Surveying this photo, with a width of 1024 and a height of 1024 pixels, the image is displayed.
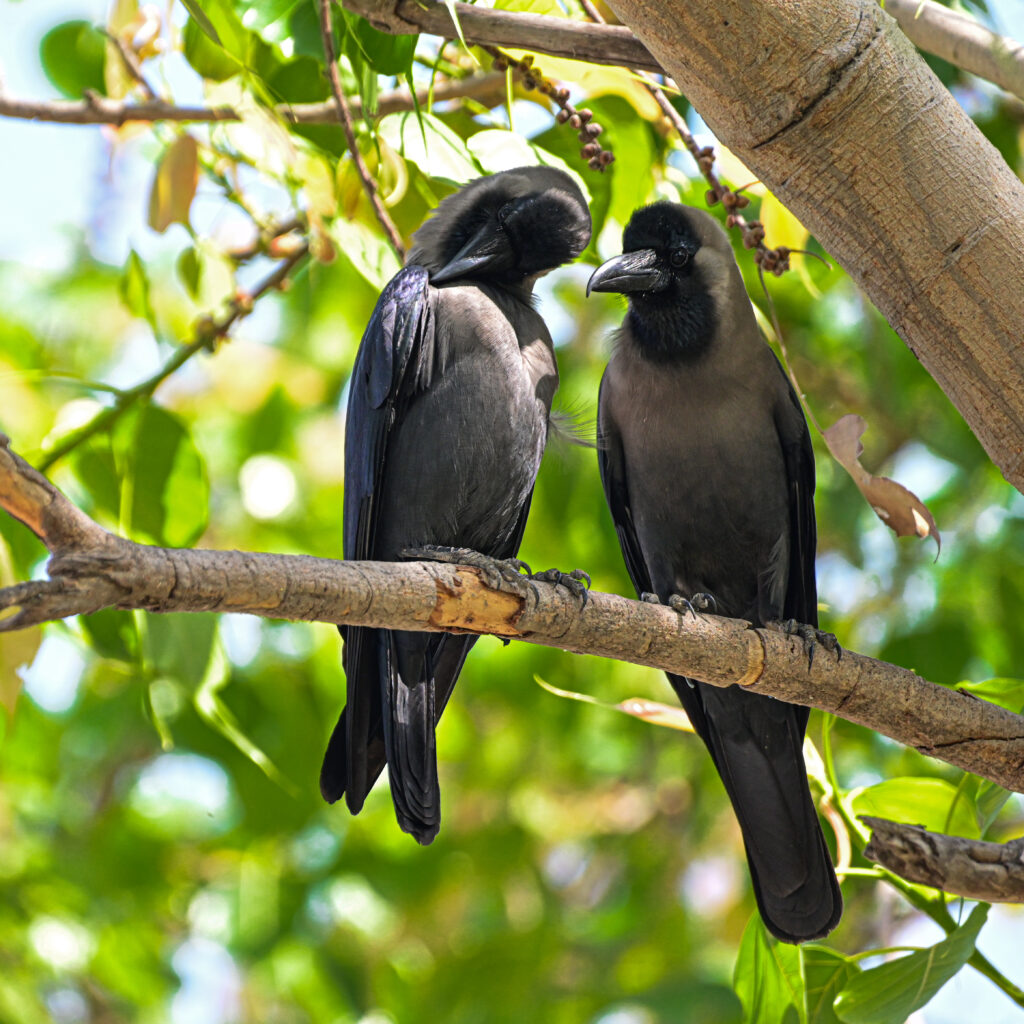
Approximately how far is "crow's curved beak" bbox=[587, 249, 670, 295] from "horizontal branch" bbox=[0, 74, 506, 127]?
2.03ft

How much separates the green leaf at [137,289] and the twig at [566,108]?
1198mm

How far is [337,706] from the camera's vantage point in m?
5.06

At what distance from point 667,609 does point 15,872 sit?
446cm

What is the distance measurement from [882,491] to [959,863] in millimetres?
746

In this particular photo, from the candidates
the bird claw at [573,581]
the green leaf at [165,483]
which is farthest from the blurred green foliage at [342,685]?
the bird claw at [573,581]

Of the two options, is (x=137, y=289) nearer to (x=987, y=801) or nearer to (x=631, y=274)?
(x=631, y=274)

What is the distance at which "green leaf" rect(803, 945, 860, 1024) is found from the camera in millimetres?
2664

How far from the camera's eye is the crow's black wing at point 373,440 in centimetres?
298

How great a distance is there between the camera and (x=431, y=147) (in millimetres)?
2885

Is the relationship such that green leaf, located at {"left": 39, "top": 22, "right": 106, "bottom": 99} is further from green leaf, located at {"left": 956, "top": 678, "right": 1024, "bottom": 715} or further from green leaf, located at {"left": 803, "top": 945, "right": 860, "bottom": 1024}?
green leaf, located at {"left": 803, "top": 945, "right": 860, "bottom": 1024}

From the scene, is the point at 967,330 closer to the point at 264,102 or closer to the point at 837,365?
the point at 264,102

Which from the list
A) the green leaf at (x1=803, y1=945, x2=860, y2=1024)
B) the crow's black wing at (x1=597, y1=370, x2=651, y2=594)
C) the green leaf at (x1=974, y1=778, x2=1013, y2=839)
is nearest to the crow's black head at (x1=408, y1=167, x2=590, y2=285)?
the crow's black wing at (x1=597, y1=370, x2=651, y2=594)

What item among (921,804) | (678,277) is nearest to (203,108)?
(678,277)

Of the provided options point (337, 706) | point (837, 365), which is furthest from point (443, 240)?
point (837, 365)
